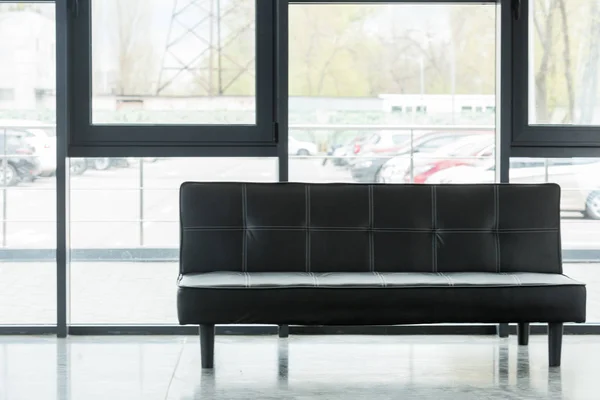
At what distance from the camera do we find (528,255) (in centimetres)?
445

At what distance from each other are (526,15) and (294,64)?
1214mm

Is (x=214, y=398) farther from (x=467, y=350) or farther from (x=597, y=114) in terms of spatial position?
(x=597, y=114)

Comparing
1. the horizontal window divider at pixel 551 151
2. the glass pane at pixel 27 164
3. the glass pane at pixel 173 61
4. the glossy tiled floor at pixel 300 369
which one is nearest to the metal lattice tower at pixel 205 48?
the glass pane at pixel 173 61

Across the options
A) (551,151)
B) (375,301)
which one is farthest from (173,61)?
(551,151)

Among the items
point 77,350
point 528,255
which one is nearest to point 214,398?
point 77,350

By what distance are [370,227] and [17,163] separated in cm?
184

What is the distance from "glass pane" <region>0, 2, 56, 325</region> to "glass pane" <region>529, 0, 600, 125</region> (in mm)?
2474

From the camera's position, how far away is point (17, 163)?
4789mm

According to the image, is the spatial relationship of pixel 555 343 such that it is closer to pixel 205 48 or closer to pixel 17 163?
pixel 205 48

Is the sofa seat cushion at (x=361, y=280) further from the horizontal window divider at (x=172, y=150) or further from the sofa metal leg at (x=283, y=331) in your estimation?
the horizontal window divider at (x=172, y=150)

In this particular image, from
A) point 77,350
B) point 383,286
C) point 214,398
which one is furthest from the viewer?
point 77,350

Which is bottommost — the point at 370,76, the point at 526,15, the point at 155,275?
the point at 155,275

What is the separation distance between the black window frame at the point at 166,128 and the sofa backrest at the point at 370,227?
375 millimetres

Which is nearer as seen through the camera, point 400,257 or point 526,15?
point 400,257
